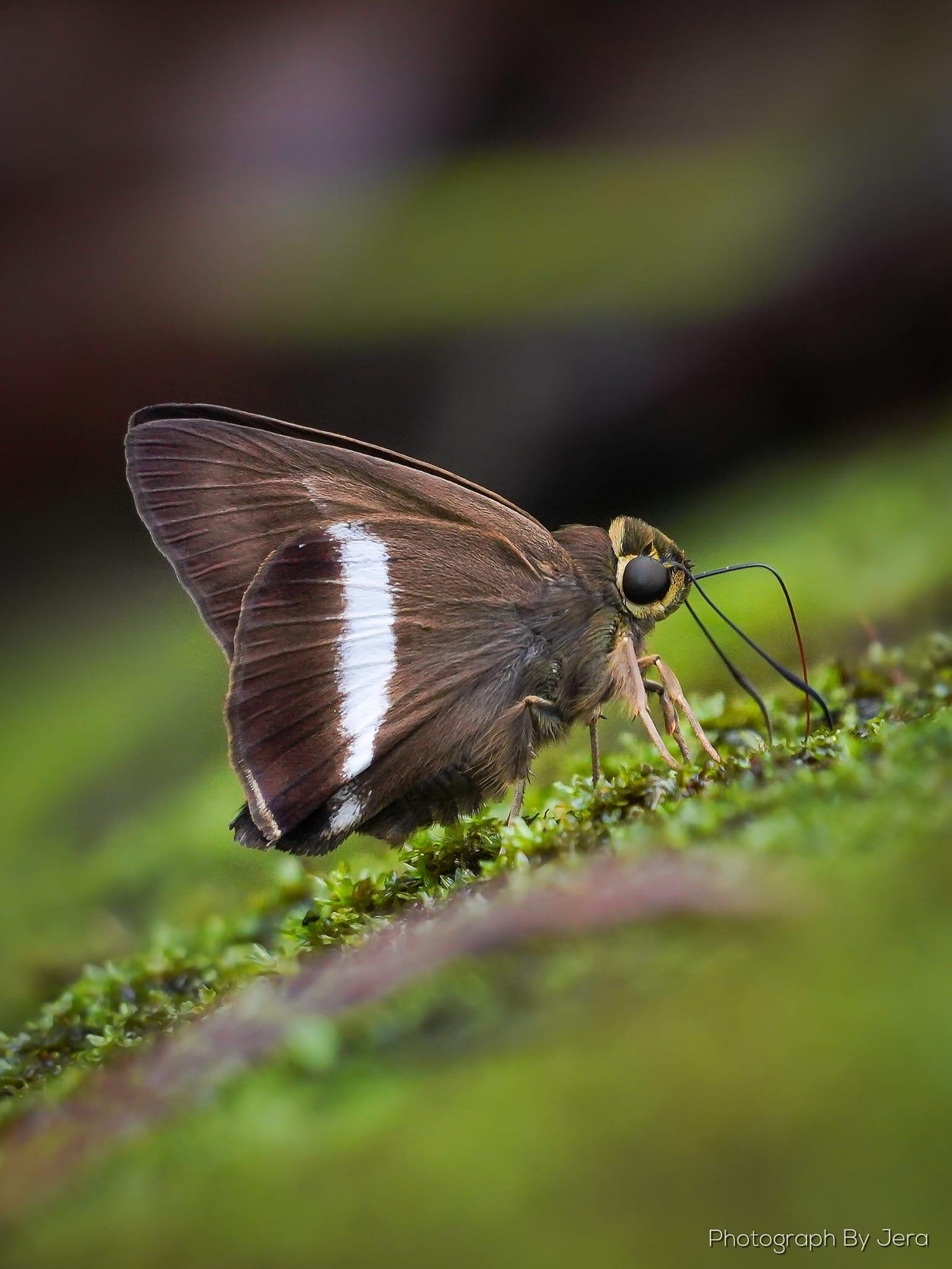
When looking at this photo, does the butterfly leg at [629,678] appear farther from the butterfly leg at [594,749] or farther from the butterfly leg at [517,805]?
the butterfly leg at [517,805]

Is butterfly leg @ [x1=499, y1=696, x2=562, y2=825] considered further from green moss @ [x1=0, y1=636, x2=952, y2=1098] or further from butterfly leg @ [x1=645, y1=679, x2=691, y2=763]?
butterfly leg @ [x1=645, y1=679, x2=691, y2=763]

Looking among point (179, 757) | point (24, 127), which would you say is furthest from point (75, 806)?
point (24, 127)

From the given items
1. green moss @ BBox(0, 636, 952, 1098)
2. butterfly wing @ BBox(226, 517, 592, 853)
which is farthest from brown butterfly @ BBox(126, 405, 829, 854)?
green moss @ BBox(0, 636, 952, 1098)

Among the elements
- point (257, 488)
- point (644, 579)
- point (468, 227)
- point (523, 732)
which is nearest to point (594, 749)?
point (523, 732)

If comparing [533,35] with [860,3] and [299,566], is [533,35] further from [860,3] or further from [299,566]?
[299,566]

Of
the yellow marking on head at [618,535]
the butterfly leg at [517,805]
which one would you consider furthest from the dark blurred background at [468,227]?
the butterfly leg at [517,805]

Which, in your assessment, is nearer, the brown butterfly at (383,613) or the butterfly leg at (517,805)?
the butterfly leg at (517,805)

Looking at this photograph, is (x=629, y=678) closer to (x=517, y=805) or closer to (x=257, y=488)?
(x=517, y=805)
